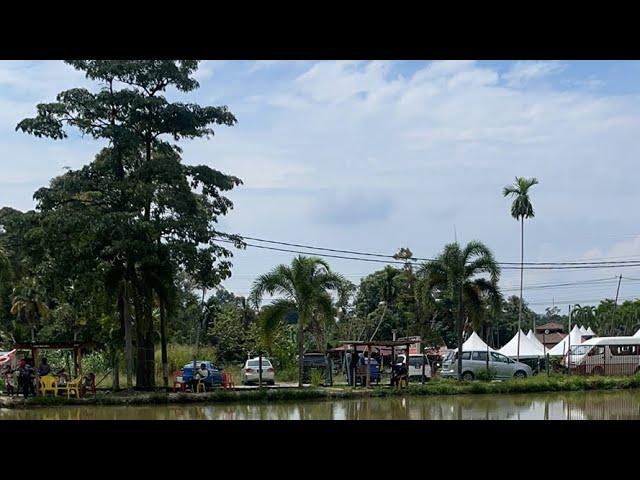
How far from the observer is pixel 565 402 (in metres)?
19.8

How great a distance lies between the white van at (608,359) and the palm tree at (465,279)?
4.68m

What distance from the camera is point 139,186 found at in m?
20.9

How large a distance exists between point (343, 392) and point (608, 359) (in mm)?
10513

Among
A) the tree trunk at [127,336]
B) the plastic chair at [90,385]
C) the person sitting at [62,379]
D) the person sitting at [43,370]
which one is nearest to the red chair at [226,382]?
the tree trunk at [127,336]

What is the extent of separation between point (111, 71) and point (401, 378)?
33.9ft

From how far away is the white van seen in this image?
87.6ft

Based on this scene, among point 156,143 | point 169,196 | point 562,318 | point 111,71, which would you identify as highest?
point 111,71

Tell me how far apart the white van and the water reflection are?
19.2 feet

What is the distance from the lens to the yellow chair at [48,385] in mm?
19438

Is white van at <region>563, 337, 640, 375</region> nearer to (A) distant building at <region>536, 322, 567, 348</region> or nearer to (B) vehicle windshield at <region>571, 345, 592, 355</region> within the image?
(B) vehicle windshield at <region>571, 345, 592, 355</region>
